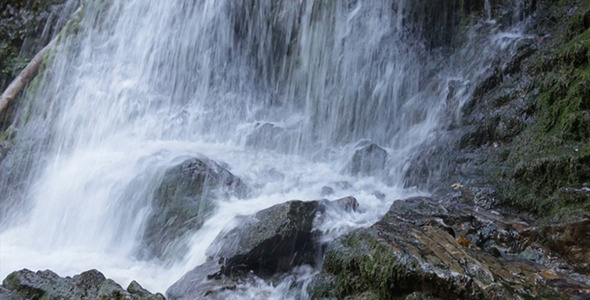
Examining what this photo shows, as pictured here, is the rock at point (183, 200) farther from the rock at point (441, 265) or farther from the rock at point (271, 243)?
the rock at point (441, 265)

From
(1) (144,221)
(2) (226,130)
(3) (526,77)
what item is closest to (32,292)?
(1) (144,221)

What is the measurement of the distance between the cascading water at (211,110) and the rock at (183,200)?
0.63 feet

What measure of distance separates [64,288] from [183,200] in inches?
92.4

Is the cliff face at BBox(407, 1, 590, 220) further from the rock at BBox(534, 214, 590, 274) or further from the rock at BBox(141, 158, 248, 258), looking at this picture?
the rock at BBox(141, 158, 248, 258)

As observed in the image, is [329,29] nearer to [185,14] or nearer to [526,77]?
[185,14]

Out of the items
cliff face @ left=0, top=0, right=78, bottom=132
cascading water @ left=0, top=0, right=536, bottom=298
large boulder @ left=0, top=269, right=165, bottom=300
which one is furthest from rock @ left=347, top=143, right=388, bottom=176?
cliff face @ left=0, top=0, right=78, bottom=132

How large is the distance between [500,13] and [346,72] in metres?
2.74

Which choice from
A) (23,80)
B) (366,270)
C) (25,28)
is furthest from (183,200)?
(25,28)

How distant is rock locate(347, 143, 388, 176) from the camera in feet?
24.1

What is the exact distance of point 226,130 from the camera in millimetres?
9266

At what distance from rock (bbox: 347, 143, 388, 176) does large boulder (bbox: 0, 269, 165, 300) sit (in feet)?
13.1

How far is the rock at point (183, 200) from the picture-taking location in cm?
631

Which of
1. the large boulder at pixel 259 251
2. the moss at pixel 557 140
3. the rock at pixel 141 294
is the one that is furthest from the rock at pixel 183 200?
the moss at pixel 557 140

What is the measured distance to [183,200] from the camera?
666cm
